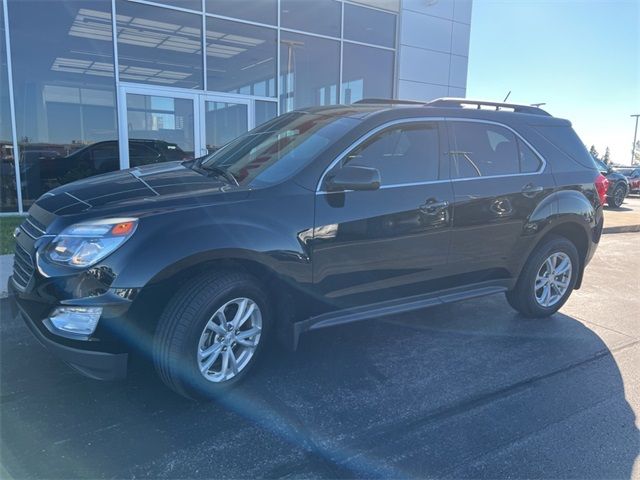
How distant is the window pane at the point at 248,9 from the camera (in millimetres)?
10336

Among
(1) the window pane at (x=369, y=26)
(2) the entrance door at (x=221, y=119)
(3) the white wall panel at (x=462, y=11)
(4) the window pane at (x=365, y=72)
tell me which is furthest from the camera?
(3) the white wall panel at (x=462, y=11)

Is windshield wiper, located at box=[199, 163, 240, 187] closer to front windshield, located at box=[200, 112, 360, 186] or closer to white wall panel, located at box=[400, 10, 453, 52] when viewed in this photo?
front windshield, located at box=[200, 112, 360, 186]

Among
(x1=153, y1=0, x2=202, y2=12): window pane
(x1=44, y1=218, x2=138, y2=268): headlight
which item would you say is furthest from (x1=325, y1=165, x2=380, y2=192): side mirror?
(x1=153, y1=0, x2=202, y2=12): window pane

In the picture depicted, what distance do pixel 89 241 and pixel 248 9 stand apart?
9.57 m

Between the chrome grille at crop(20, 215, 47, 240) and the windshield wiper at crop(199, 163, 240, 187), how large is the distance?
3.91 ft

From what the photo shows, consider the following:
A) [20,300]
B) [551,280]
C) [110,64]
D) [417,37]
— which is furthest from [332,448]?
[417,37]

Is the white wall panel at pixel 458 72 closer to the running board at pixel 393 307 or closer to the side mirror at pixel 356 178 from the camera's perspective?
the running board at pixel 393 307

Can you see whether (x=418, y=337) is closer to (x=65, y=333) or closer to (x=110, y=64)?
(x=65, y=333)

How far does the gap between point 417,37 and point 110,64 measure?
7821mm

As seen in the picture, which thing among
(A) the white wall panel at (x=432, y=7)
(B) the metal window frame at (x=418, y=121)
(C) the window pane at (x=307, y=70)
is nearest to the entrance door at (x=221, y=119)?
(C) the window pane at (x=307, y=70)

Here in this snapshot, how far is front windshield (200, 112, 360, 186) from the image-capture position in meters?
3.28

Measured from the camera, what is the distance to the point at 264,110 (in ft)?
37.1

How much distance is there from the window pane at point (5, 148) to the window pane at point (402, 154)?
27.4 feet

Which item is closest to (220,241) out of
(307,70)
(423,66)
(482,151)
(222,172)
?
(222,172)
